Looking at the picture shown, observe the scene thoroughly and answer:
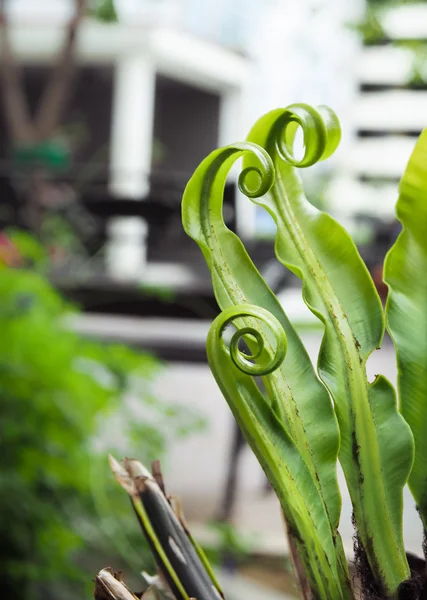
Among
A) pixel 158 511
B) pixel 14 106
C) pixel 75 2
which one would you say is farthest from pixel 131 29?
pixel 158 511

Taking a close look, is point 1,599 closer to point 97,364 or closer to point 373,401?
point 97,364

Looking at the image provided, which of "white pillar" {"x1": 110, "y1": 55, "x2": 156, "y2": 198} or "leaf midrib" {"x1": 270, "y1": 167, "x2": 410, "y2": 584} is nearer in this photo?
"leaf midrib" {"x1": 270, "y1": 167, "x2": 410, "y2": 584}

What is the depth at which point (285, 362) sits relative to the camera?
26 cm

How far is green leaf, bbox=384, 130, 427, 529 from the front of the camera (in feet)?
0.86

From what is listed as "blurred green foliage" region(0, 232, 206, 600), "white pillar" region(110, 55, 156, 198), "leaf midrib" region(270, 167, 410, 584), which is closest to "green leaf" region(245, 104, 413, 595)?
"leaf midrib" region(270, 167, 410, 584)

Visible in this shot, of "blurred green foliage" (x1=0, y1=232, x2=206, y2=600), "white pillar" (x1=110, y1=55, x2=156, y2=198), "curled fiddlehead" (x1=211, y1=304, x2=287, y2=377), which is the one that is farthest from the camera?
"white pillar" (x1=110, y1=55, x2=156, y2=198)

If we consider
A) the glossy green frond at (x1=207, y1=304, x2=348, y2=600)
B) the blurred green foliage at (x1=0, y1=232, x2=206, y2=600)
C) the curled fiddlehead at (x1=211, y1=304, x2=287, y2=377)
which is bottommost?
the blurred green foliage at (x1=0, y1=232, x2=206, y2=600)

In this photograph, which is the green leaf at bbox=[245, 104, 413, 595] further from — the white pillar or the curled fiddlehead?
the white pillar

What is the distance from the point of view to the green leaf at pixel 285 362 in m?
0.25

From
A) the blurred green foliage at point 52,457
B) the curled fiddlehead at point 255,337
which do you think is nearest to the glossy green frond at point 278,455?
the curled fiddlehead at point 255,337

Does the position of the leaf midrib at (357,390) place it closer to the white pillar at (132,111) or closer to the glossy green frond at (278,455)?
the glossy green frond at (278,455)

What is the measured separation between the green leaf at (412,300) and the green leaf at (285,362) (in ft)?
0.09

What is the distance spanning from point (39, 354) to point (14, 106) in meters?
2.51

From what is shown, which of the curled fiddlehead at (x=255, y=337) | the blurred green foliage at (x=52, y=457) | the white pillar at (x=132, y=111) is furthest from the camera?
the white pillar at (x=132, y=111)
